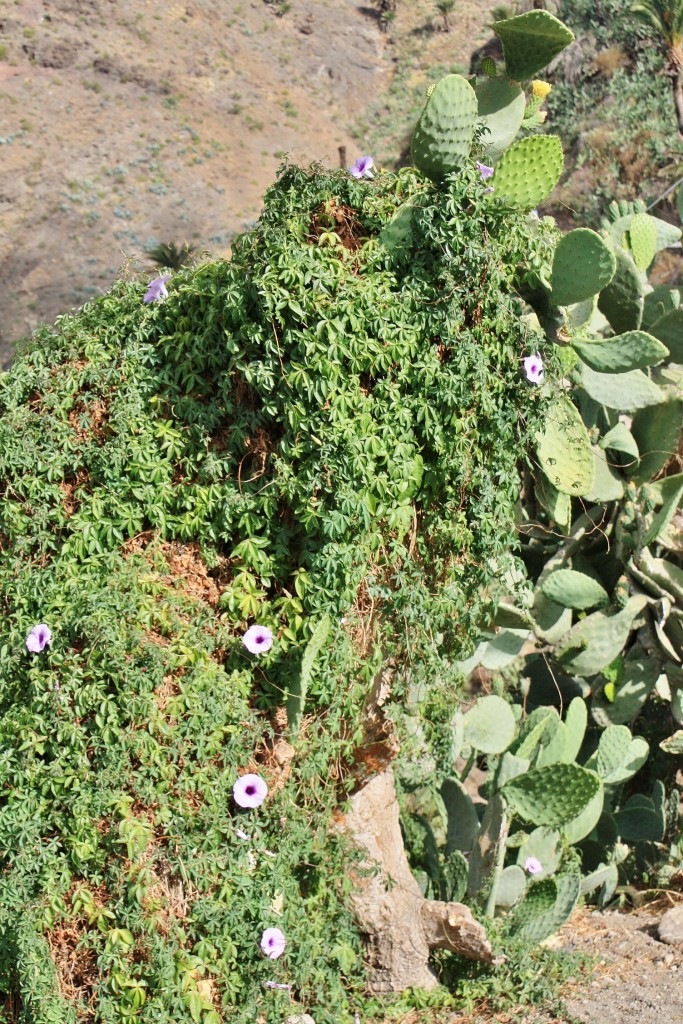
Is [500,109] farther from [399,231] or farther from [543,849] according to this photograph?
[543,849]

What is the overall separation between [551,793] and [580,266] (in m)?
1.89

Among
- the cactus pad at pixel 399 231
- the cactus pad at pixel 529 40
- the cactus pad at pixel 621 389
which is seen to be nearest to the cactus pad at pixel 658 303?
the cactus pad at pixel 621 389

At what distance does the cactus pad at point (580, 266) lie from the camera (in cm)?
327

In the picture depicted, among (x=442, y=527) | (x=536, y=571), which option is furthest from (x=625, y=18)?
(x=442, y=527)

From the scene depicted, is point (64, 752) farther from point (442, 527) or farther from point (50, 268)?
point (50, 268)

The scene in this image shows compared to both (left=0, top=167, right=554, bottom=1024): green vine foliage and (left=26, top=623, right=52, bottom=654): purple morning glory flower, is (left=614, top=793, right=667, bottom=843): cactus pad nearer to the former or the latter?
(left=0, top=167, right=554, bottom=1024): green vine foliage

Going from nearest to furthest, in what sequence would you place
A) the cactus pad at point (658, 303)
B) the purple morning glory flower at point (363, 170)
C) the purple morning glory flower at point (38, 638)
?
the purple morning glory flower at point (38, 638), the purple morning glory flower at point (363, 170), the cactus pad at point (658, 303)

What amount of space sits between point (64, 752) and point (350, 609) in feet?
2.96

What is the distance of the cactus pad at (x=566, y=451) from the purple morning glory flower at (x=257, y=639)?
126cm

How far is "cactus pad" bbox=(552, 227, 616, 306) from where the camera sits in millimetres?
3271

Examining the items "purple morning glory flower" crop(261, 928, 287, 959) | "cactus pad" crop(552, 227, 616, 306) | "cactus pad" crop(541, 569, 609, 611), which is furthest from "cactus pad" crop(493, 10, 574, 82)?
"purple morning glory flower" crop(261, 928, 287, 959)

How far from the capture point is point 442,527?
122 inches

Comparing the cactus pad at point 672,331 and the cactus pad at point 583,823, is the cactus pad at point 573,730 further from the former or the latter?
the cactus pad at point 672,331

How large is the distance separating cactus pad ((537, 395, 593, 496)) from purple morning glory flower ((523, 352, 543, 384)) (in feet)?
1.16
